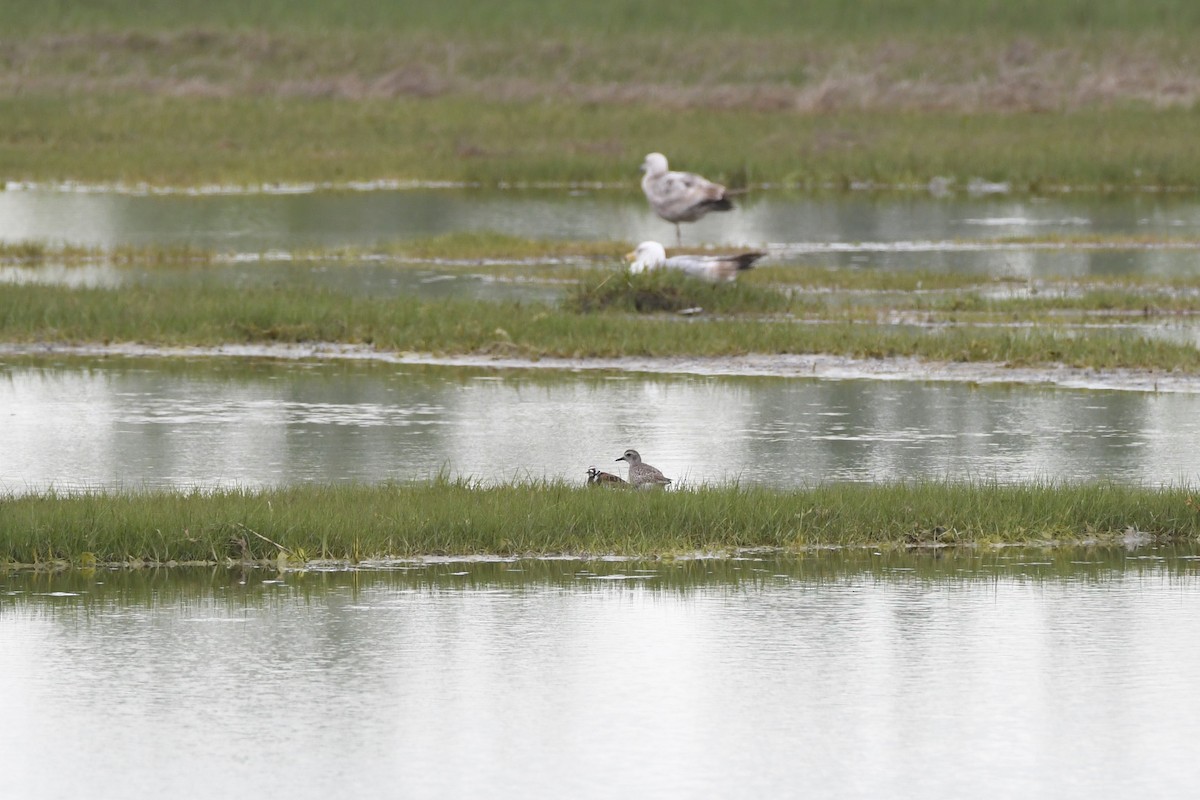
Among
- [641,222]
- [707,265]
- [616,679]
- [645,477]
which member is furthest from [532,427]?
[641,222]

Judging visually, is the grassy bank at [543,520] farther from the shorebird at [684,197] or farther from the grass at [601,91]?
the grass at [601,91]

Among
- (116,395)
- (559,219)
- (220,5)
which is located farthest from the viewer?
(220,5)

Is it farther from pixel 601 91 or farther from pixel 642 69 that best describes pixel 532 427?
pixel 642 69

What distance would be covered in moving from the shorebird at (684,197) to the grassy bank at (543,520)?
58.3 ft

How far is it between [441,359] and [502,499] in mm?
8425

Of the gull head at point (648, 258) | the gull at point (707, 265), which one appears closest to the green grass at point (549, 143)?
the gull head at point (648, 258)

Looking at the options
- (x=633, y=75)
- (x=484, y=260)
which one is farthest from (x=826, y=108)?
(x=484, y=260)

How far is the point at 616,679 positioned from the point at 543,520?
2.54 m

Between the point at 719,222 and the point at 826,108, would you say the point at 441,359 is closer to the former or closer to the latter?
the point at 719,222

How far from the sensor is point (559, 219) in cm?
3638

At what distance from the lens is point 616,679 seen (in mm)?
8836

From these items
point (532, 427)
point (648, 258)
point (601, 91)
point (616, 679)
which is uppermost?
point (601, 91)

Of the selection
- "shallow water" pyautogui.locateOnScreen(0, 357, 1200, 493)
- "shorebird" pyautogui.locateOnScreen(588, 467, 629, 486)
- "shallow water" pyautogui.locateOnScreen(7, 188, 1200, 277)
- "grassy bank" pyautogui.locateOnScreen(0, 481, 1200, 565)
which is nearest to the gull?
"shallow water" pyautogui.locateOnScreen(0, 357, 1200, 493)

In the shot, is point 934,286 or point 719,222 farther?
point 719,222
